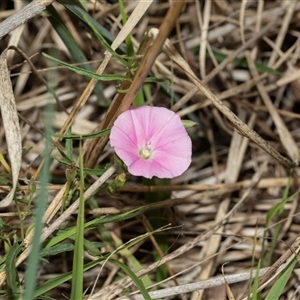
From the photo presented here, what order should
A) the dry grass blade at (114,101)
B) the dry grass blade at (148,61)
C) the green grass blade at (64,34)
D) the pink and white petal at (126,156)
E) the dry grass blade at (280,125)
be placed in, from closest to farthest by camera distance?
1. the dry grass blade at (148,61)
2. the pink and white petal at (126,156)
3. the dry grass blade at (114,101)
4. the green grass blade at (64,34)
5. the dry grass blade at (280,125)

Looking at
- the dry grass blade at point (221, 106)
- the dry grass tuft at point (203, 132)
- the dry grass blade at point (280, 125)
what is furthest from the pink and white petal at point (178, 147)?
the dry grass blade at point (280, 125)

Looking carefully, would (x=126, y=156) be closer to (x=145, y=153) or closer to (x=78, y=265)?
(x=145, y=153)

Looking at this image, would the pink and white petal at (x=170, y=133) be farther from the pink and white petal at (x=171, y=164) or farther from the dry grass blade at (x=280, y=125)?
the dry grass blade at (x=280, y=125)

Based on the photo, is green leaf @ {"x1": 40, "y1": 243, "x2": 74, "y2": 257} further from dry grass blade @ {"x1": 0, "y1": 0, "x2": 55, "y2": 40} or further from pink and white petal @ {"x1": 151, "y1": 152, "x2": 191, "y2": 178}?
dry grass blade @ {"x1": 0, "y1": 0, "x2": 55, "y2": 40}

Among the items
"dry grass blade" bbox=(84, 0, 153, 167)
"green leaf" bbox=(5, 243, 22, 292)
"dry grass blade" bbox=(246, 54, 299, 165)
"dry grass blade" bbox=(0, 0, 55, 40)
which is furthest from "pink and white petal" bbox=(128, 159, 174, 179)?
"dry grass blade" bbox=(246, 54, 299, 165)

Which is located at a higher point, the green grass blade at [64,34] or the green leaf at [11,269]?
the green grass blade at [64,34]

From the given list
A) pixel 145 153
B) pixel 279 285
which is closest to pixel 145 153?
pixel 145 153

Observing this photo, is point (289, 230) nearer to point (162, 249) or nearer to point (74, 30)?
point (162, 249)

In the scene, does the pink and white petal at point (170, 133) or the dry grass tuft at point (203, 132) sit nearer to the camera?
the pink and white petal at point (170, 133)
